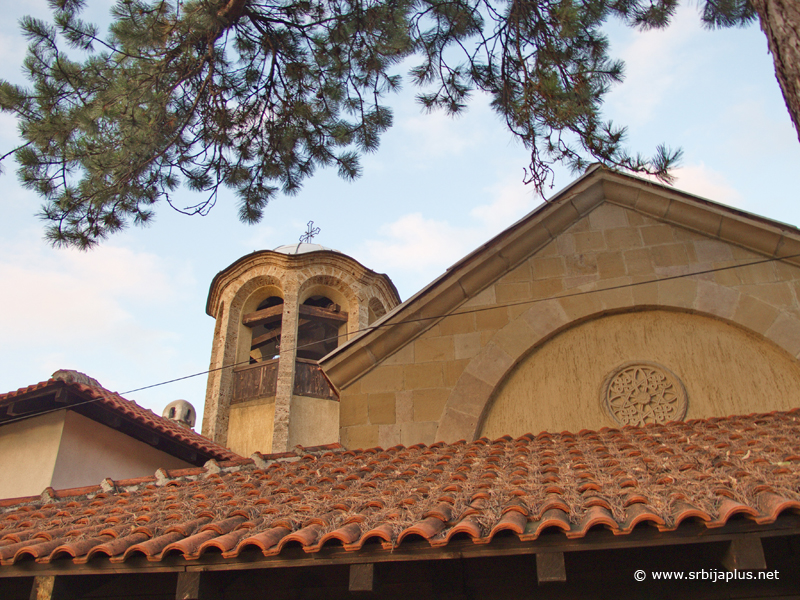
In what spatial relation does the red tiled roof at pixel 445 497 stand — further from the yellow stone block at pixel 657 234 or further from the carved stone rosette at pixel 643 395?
the yellow stone block at pixel 657 234

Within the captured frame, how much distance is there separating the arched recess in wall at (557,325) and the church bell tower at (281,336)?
7.81 m

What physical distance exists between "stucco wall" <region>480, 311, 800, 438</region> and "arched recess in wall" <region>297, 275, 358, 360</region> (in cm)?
974

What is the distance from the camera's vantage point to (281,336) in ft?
50.2

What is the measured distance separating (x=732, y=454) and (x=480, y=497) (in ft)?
5.78

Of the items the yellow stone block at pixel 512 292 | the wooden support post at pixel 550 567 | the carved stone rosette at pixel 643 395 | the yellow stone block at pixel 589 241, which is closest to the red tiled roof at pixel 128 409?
the yellow stone block at pixel 512 292

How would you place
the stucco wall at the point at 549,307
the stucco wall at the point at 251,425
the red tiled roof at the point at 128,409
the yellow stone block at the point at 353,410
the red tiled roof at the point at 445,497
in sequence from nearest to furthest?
the red tiled roof at the point at 445,497 < the stucco wall at the point at 549,307 < the yellow stone block at the point at 353,410 < the red tiled roof at the point at 128,409 < the stucco wall at the point at 251,425

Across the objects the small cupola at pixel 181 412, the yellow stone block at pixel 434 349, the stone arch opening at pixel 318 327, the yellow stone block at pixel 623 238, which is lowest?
the yellow stone block at pixel 434 349

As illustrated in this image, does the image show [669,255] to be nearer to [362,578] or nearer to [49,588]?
[362,578]

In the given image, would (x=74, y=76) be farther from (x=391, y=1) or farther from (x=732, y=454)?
(x=732, y=454)

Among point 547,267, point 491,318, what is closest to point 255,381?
point 491,318

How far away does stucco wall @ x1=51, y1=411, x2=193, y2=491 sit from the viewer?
998 centimetres

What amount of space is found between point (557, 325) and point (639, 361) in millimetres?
849

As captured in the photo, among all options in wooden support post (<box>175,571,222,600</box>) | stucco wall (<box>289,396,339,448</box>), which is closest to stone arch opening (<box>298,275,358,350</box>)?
stucco wall (<box>289,396,339,448</box>)

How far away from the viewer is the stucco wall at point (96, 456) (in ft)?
32.8
